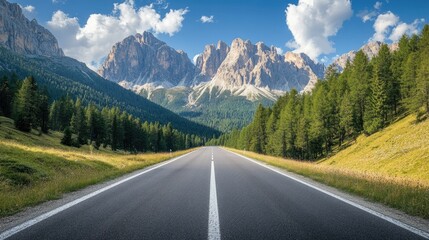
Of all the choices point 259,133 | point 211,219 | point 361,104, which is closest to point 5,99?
point 259,133

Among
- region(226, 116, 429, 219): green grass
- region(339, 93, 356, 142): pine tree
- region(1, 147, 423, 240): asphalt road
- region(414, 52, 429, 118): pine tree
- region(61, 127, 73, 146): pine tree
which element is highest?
region(414, 52, 429, 118): pine tree

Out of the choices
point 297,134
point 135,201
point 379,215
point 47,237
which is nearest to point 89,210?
point 135,201

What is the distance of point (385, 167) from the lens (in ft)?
115

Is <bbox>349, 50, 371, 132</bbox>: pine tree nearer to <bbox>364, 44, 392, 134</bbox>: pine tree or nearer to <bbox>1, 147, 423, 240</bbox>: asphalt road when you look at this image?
<bbox>364, 44, 392, 134</bbox>: pine tree

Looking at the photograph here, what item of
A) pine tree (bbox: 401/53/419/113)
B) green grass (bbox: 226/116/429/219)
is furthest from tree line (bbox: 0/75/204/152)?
pine tree (bbox: 401/53/419/113)

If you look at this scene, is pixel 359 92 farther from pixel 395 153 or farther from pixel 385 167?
pixel 385 167

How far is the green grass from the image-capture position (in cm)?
894

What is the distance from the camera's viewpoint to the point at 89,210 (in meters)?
7.07

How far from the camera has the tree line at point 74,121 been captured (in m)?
61.1

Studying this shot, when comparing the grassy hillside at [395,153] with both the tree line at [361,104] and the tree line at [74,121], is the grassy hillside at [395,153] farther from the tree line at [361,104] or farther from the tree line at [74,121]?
the tree line at [74,121]

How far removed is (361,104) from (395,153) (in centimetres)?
2627

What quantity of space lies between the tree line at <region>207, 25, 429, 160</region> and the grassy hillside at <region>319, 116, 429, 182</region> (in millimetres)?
3842

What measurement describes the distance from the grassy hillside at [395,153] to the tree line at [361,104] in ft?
12.6

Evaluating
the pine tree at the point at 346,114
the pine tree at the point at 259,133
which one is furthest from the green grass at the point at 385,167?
the pine tree at the point at 259,133
